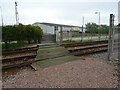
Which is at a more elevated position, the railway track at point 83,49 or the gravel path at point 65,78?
the railway track at point 83,49

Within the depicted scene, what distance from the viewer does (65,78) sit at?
5.56 meters

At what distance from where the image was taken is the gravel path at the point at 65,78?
16.6ft

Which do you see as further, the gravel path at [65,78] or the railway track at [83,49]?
the railway track at [83,49]

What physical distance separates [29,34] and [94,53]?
37.5 ft

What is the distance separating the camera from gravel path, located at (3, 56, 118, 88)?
199 inches

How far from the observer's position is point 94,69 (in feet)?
21.7

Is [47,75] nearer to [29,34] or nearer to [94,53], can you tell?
[94,53]

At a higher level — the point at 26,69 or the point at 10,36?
the point at 10,36

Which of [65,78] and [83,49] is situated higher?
[83,49]

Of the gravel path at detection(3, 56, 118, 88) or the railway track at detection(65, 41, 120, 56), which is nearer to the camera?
the gravel path at detection(3, 56, 118, 88)

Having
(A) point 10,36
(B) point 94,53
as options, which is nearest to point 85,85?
(B) point 94,53

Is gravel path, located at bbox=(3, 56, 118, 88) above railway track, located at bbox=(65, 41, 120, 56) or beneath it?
beneath

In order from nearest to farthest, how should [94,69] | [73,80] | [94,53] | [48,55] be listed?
[73,80]
[94,69]
[48,55]
[94,53]

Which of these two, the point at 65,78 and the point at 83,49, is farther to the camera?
the point at 83,49
